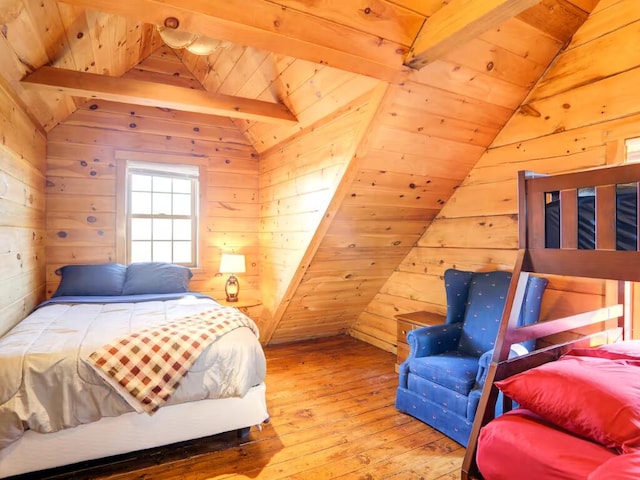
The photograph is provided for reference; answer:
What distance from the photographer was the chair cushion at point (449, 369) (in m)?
2.21

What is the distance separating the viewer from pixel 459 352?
264 centimetres

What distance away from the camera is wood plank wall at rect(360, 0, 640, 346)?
2098 millimetres

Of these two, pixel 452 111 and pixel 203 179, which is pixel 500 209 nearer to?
pixel 452 111

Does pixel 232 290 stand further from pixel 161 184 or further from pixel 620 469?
pixel 620 469

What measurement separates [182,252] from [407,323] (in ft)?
8.31

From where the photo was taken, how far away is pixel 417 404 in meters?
2.46

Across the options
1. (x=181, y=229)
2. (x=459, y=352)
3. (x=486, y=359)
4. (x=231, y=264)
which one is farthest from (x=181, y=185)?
(x=486, y=359)

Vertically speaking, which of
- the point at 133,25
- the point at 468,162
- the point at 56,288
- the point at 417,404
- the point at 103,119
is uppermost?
the point at 133,25

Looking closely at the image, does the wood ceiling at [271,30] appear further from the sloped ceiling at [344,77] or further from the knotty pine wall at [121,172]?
the knotty pine wall at [121,172]

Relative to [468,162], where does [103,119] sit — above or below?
above

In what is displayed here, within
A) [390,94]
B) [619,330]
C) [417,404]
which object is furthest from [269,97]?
[619,330]

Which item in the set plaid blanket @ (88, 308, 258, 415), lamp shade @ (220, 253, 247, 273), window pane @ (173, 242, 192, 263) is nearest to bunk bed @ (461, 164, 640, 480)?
plaid blanket @ (88, 308, 258, 415)

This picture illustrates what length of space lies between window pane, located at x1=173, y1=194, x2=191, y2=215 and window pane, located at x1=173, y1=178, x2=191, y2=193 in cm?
6

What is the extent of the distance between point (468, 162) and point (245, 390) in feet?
7.50
